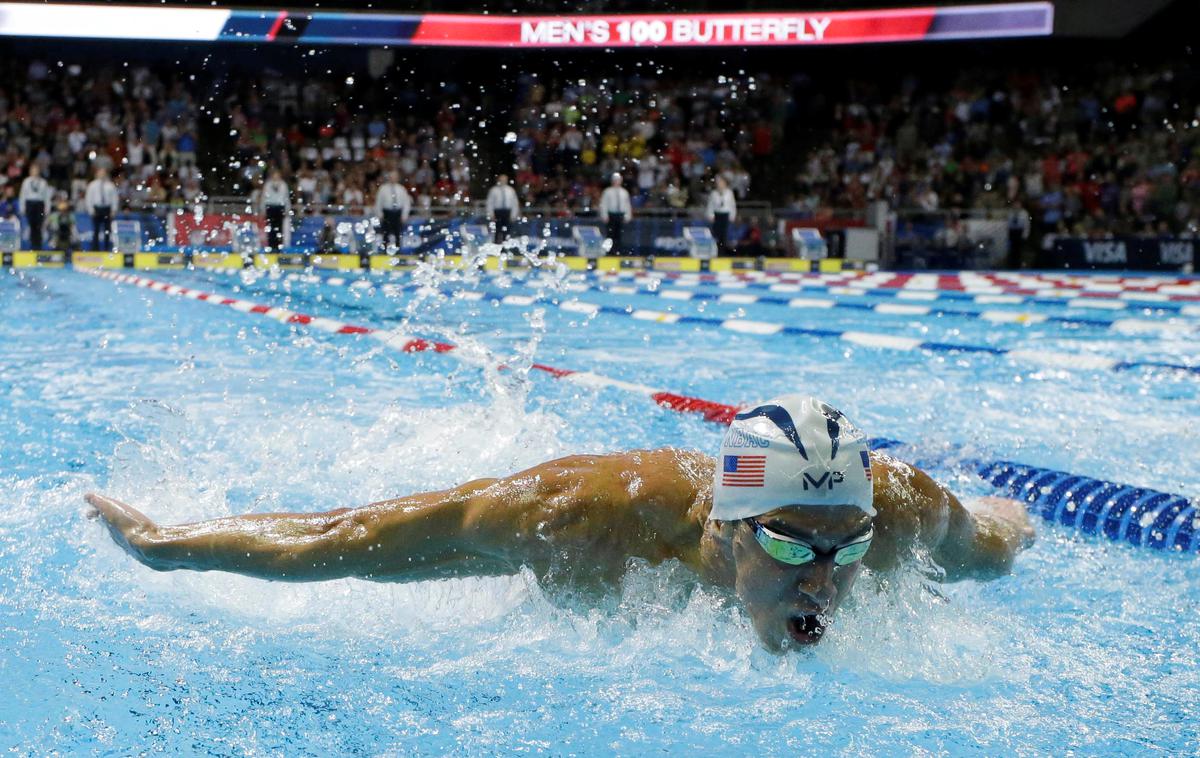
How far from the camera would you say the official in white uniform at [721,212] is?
17.8 m

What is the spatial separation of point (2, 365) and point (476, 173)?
14.4m

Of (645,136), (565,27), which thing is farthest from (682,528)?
(565,27)

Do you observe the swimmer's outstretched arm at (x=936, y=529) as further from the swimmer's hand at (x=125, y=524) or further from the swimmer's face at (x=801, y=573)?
the swimmer's hand at (x=125, y=524)

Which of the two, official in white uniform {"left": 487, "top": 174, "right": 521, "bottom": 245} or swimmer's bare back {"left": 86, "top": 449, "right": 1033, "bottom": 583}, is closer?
swimmer's bare back {"left": 86, "top": 449, "right": 1033, "bottom": 583}

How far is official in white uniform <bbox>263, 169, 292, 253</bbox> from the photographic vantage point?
16.9 m

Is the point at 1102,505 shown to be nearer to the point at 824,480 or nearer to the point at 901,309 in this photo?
the point at 824,480

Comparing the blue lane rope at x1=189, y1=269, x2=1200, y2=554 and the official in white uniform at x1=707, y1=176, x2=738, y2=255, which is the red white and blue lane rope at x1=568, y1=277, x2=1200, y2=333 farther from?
the blue lane rope at x1=189, y1=269, x2=1200, y2=554

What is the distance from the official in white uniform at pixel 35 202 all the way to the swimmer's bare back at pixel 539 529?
16501 millimetres

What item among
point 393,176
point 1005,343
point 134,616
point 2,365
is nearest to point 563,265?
point 393,176

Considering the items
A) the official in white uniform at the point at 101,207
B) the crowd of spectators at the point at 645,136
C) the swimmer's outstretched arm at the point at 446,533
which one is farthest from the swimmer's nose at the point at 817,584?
the crowd of spectators at the point at 645,136

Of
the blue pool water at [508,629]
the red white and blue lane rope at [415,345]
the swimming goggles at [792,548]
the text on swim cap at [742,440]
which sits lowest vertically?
the blue pool water at [508,629]

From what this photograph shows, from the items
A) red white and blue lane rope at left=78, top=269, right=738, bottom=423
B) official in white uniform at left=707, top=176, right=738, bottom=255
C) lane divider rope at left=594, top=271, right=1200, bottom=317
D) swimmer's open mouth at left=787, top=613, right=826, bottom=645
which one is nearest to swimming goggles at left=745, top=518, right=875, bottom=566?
swimmer's open mouth at left=787, top=613, right=826, bottom=645

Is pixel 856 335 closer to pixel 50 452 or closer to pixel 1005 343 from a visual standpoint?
pixel 1005 343

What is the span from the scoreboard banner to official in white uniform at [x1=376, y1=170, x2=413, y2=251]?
198 inches
